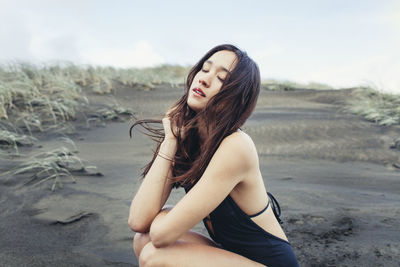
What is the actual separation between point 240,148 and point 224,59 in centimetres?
54

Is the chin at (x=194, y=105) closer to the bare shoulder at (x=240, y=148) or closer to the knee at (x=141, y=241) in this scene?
the bare shoulder at (x=240, y=148)

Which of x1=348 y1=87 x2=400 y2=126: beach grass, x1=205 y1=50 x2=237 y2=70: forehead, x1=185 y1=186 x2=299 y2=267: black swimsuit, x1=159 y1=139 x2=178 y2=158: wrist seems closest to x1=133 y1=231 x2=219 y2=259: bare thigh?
x1=185 y1=186 x2=299 y2=267: black swimsuit

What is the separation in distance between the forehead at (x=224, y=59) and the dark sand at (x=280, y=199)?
87cm

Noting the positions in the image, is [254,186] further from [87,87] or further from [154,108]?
[87,87]

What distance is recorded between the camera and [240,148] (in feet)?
6.39

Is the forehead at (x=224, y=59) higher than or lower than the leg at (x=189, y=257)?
higher

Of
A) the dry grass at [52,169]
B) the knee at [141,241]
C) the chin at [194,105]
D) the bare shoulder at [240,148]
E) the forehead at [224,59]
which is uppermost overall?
the forehead at [224,59]

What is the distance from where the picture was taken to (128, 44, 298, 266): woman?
1.94m

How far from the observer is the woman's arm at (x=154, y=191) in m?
2.20

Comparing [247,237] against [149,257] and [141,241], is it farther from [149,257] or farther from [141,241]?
[141,241]

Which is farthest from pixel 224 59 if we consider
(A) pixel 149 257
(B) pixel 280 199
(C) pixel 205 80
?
(B) pixel 280 199

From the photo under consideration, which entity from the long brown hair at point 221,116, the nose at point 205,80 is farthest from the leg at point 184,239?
the nose at point 205,80

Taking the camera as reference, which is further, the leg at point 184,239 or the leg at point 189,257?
the leg at point 184,239

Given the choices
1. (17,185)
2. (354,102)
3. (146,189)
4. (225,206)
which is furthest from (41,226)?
(354,102)
